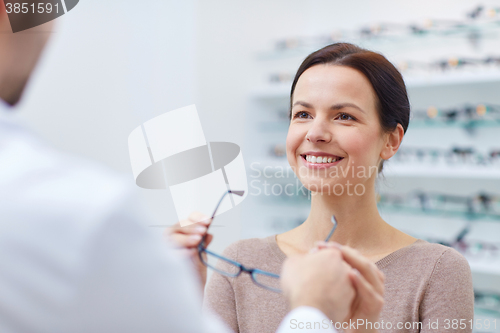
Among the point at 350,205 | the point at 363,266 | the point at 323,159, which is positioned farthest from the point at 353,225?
the point at 363,266

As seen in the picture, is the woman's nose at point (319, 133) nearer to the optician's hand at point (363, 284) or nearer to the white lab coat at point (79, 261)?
the optician's hand at point (363, 284)

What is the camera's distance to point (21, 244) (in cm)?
26

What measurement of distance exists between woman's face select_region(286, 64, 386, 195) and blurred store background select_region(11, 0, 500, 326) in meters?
0.60

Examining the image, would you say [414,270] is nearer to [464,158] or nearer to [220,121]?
[464,158]

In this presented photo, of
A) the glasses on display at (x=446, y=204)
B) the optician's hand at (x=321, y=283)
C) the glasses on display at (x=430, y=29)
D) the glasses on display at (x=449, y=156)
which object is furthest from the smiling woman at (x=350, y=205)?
the glasses on display at (x=430, y=29)

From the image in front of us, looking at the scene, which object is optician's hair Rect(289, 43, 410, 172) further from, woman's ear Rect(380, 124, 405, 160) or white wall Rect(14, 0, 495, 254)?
white wall Rect(14, 0, 495, 254)

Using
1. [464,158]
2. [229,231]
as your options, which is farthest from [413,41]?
[229,231]

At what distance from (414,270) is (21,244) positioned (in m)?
0.75

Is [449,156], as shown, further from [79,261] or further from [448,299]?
[79,261]

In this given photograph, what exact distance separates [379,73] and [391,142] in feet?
0.52

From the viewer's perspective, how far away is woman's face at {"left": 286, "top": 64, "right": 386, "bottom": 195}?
2.88 ft

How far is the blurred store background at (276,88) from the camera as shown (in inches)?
59.4

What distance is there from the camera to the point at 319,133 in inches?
34.5

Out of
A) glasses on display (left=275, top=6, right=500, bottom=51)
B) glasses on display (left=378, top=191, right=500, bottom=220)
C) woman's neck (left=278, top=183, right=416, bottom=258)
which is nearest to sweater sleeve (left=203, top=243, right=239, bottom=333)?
woman's neck (left=278, top=183, right=416, bottom=258)
